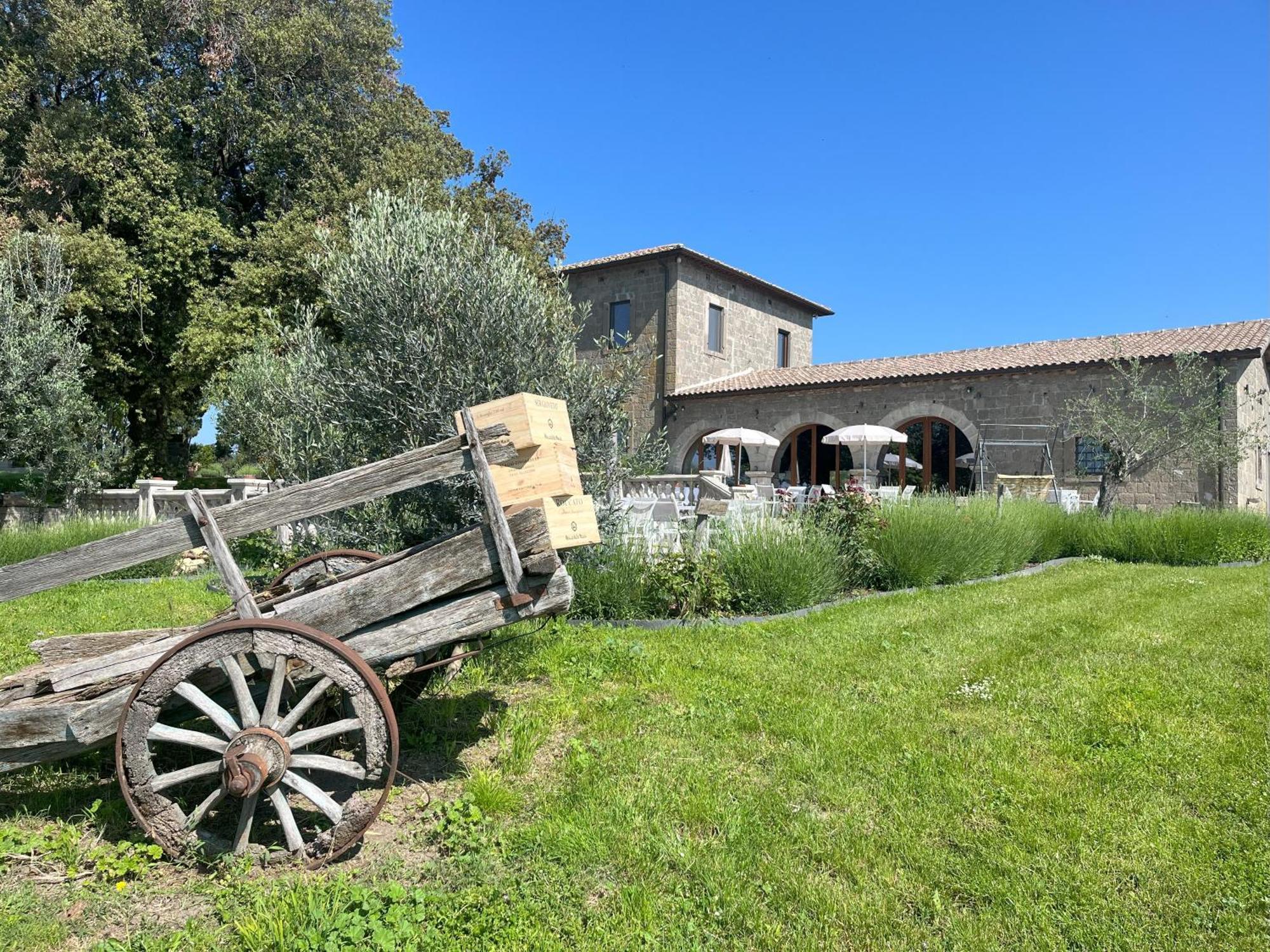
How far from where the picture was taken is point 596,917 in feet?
7.36

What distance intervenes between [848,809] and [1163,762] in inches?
61.6

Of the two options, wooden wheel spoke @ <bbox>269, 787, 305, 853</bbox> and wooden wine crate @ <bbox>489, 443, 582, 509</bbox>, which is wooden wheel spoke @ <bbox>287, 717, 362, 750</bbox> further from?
wooden wine crate @ <bbox>489, 443, 582, 509</bbox>

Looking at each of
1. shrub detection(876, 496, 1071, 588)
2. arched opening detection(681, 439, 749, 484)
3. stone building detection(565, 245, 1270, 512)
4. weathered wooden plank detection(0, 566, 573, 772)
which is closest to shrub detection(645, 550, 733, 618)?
shrub detection(876, 496, 1071, 588)

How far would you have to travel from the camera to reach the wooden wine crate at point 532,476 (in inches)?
115

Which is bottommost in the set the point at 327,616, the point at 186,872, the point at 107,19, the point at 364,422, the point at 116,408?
the point at 186,872

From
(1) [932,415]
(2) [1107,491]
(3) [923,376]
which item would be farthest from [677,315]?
(2) [1107,491]

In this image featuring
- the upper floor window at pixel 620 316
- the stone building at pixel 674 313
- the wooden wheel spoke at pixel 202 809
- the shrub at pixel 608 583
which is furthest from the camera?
the upper floor window at pixel 620 316

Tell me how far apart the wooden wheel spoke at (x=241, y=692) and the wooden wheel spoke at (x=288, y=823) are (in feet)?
0.84

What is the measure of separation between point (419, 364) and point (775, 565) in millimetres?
3579

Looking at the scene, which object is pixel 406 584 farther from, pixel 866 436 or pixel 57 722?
pixel 866 436

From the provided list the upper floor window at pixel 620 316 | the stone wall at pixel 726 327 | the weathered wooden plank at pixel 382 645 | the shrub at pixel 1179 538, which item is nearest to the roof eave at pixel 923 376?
the stone wall at pixel 726 327

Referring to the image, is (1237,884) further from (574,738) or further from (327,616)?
(327,616)

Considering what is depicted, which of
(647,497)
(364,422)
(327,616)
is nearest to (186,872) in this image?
(327,616)

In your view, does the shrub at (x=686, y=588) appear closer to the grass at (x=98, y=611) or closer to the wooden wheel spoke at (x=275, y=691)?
the grass at (x=98, y=611)
